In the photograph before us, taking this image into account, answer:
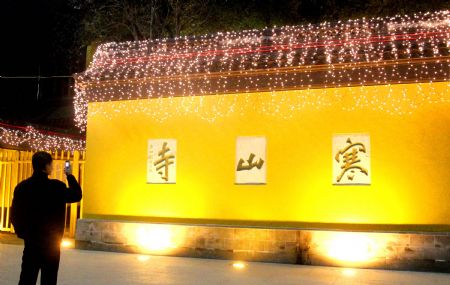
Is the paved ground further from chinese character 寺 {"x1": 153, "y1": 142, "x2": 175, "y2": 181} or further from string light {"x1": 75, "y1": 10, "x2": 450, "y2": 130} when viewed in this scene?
string light {"x1": 75, "y1": 10, "x2": 450, "y2": 130}

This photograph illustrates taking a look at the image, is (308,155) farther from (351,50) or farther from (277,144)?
(351,50)

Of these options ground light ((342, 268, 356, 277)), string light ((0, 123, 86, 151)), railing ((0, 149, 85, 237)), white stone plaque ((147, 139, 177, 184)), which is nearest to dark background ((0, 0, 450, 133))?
string light ((0, 123, 86, 151))

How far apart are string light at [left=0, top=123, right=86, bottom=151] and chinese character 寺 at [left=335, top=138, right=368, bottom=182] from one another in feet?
25.5

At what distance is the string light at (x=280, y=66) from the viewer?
26.5ft

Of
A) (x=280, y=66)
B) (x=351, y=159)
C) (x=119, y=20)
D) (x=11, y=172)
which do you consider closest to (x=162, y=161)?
(x=280, y=66)

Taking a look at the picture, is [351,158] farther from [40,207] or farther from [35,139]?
[35,139]

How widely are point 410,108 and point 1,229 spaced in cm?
931

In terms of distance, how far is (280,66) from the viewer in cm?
858

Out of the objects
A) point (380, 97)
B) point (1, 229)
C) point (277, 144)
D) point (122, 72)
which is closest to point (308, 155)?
point (277, 144)

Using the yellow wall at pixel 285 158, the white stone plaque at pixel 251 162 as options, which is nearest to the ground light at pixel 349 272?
the yellow wall at pixel 285 158

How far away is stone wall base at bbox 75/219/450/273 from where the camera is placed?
7.68m

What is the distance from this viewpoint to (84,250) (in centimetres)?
949

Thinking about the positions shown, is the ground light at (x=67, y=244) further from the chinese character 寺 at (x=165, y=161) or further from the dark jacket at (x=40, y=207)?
the dark jacket at (x=40, y=207)

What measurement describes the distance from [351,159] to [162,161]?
3.28 m
